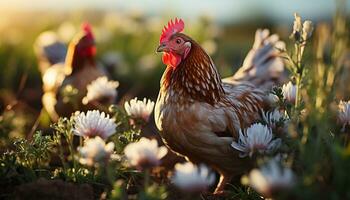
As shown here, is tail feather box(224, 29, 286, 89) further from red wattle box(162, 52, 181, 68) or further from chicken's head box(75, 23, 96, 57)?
chicken's head box(75, 23, 96, 57)

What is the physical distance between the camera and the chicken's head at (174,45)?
3568 millimetres

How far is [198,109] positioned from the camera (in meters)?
3.47

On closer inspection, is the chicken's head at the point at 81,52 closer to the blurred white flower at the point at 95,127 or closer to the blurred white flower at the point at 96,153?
the blurred white flower at the point at 95,127

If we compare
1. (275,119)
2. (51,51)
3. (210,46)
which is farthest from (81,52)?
(275,119)

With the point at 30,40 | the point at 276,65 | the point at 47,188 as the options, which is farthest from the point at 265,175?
the point at 30,40

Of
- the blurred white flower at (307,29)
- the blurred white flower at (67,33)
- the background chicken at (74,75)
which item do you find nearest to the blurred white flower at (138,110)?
the blurred white flower at (307,29)

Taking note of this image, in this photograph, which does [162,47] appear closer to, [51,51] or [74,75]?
[74,75]

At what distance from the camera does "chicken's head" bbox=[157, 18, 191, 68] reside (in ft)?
11.7

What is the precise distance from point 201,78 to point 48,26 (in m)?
5.22

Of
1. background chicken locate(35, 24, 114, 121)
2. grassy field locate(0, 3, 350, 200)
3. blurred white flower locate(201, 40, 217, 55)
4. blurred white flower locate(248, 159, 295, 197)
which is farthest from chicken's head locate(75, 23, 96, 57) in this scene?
blurred white flower locate(248, 159, 295, 197)

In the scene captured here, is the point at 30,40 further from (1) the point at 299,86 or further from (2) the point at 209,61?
(1) the point at 299,86

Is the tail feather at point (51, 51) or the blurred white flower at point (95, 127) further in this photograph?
the tail feather at point (51, 51)

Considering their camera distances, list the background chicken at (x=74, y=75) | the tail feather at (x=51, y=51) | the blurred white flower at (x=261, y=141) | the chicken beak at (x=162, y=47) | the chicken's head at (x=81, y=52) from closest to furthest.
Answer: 1. the blurred white flower at (x=261, y=141)
2. the chicken beak at (x=162, y=47)
3. the background chicken at (x=74, y=75)
4. the chicken's head at (x=81, y=52)
5. the tail feather at (x=51, y=51)

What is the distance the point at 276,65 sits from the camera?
4.80 metres
